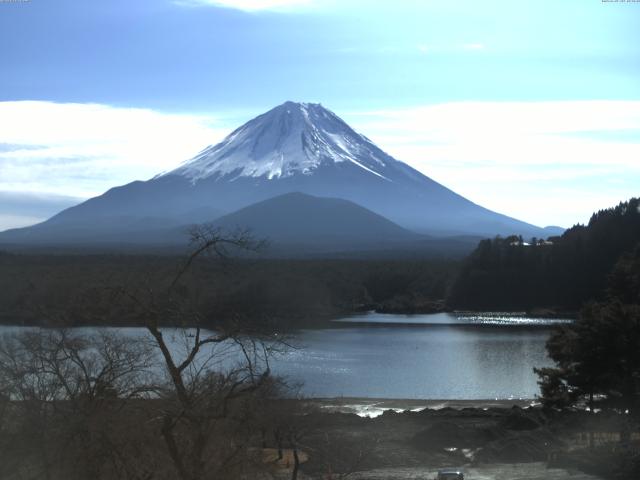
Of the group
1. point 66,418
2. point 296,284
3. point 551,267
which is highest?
point 551,267

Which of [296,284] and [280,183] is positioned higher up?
[280,183]

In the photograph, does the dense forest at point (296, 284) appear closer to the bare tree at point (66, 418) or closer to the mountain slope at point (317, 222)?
the bare tree at point (66, 418)

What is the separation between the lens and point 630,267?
3528 centimetres

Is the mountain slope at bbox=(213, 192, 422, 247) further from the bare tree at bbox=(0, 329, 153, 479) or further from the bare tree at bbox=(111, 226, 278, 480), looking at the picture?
the bare tree at bbox=(111, 226, 278, 480)

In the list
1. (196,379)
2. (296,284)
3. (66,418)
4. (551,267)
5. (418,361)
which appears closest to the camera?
(196,379)

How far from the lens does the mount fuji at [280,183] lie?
531 ft

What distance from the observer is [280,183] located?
6860 inches

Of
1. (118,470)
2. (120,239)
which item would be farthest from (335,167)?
(118,470)

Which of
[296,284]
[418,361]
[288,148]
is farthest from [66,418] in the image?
[288,148]

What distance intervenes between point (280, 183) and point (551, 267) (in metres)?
117

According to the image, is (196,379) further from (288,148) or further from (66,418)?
(288,148)

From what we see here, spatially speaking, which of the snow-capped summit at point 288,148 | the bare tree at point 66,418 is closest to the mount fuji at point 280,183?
the snow-capped summit at point 288,148

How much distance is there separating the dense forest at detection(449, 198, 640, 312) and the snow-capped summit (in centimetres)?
9985

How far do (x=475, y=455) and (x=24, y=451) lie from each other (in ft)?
36.8
